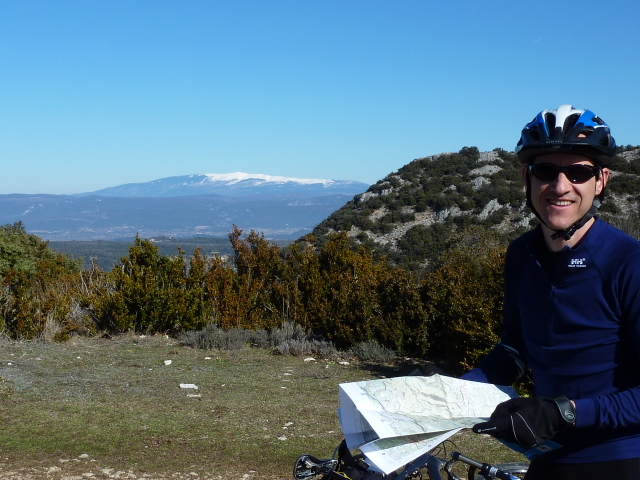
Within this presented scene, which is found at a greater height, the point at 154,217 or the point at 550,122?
the point at 550,122

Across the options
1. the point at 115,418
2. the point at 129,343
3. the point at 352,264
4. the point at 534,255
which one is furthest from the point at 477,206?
the point at 534,255

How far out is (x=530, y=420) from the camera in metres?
1.88

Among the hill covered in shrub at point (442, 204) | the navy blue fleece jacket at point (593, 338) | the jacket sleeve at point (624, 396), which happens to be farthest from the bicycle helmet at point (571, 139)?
the hill covered in shrub at point (442, 204)

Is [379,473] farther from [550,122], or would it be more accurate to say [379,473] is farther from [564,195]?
[550,122]

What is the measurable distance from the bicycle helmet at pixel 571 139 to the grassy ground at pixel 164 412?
3365 mm

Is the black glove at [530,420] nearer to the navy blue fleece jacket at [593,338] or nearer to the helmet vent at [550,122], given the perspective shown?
the navy blue fleece jacket at [593,338]

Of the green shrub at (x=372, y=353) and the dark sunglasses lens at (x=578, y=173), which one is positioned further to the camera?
the green shrub at (x=372, y=353)

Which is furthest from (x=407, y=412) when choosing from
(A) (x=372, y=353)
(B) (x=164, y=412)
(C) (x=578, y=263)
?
(A) (x=372, y=353)

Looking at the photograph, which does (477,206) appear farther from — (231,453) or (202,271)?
(231,453)

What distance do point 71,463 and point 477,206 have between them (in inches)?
1284

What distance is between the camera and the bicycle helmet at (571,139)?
2.14 meters

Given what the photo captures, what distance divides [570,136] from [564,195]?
0.19 meters

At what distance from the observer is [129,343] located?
406 inches

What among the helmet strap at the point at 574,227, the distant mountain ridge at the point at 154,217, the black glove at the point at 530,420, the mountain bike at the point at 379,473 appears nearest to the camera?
the black glove at the point at 530,420
